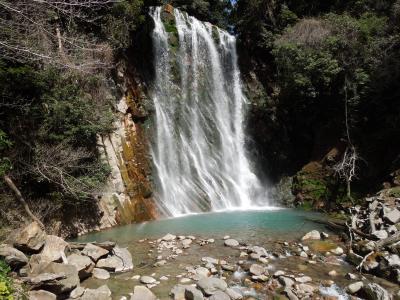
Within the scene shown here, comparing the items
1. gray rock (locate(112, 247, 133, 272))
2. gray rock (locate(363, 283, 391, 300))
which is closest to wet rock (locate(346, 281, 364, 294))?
gray rock (locate(363, 283, 391, 300))

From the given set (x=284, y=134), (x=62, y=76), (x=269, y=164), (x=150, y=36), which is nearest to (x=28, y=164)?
(x=62, y=76)

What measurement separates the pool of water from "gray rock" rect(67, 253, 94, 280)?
10.3 feet

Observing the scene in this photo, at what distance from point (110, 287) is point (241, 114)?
16.9 metres

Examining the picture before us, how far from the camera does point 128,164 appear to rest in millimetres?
15469

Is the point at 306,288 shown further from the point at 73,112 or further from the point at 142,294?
the point at 73,112

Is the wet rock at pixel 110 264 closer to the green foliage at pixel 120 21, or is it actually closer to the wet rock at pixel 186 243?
the wet rock at pixel 186 243

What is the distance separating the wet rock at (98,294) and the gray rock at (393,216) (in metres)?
7.82

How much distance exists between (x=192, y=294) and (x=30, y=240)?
362cm

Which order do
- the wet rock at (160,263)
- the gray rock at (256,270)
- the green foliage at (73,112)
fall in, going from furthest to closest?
1. the green foliage at (73,112)
2. the wet rock at (160,263)
3. the gray rock at (256,270)

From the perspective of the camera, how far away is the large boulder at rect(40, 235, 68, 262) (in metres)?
7.14

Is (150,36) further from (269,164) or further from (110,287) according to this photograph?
(110,287)

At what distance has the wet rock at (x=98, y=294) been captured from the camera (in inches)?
241

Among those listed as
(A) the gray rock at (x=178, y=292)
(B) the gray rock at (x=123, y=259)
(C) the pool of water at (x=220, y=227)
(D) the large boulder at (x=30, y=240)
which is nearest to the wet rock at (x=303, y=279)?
(A) the gray rock at (x=178, y=292)

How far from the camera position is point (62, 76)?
40.5ft
